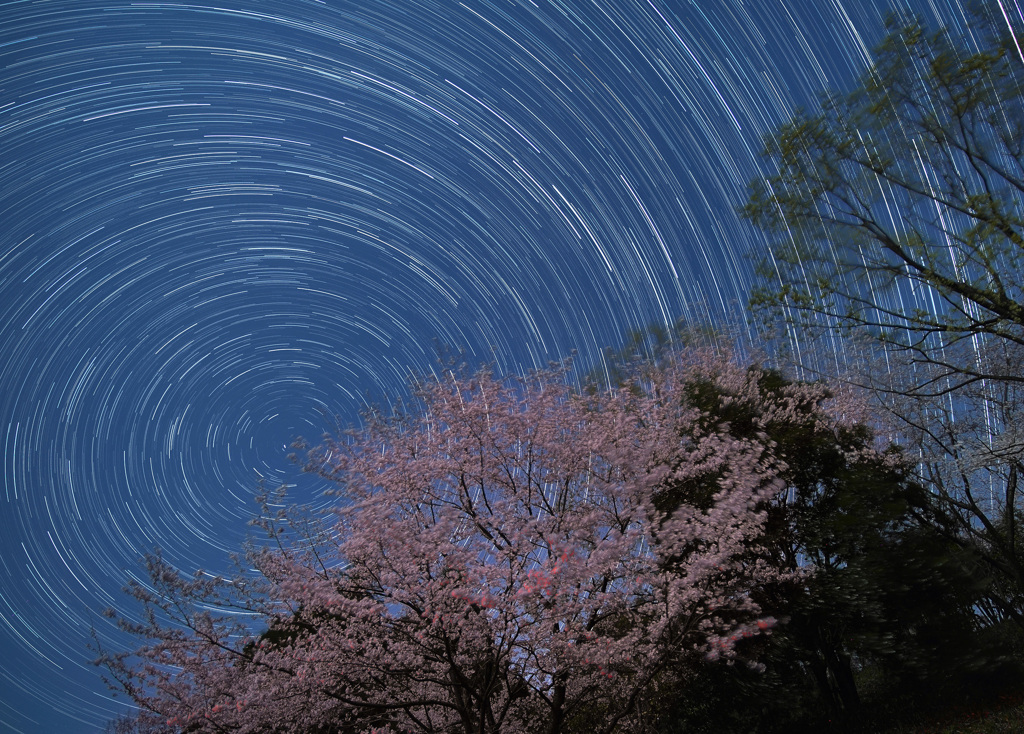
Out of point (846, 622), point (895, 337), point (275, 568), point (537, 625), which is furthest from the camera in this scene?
point (846, 622)

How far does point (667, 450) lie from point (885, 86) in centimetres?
711

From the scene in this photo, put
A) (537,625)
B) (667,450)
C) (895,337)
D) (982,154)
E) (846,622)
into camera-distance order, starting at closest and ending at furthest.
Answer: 1. (537,625)
2. (982,154)
3. (895,337)
4. (667,450)
5. (846,622)

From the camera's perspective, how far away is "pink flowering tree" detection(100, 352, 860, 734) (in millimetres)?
8039

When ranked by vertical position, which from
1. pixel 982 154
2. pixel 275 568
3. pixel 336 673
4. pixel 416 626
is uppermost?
pixel 982 154

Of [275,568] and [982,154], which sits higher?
[982,154]

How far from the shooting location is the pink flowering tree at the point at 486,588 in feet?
26.4

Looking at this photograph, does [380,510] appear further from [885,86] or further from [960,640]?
[960,640]

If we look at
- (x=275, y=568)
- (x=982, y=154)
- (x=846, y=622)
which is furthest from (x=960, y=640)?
(x=275, y=568)

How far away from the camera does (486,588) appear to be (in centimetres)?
779

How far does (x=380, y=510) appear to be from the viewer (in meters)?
8.77

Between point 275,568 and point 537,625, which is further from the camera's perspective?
point 275,568

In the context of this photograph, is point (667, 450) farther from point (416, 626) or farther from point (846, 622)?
point (846, 622)

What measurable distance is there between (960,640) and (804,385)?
25.6 feet

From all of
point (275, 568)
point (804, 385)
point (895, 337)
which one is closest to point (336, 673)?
point (275, 568)
